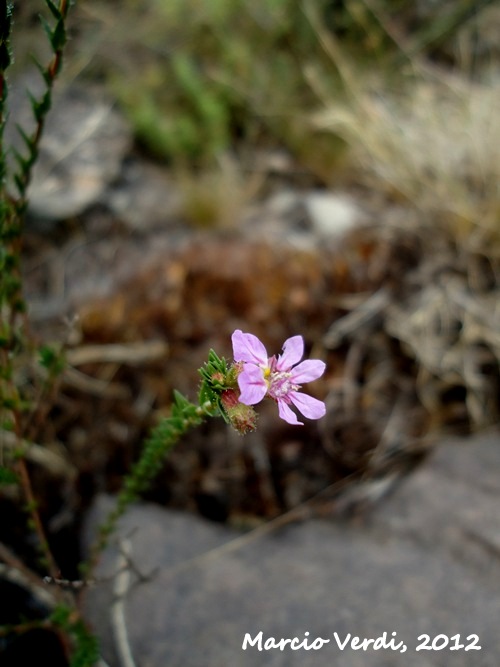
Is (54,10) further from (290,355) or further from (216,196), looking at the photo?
(216,196)

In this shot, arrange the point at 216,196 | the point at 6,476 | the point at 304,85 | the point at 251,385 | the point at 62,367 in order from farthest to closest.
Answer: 1. the point at 304,85
2. the point at 216,196
3. the point at 62,367
4. the point at 6,476
5. the point at 251,385

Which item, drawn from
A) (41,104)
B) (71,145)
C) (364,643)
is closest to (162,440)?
(41,104)

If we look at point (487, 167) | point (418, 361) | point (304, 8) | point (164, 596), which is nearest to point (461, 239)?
point (487, 167)

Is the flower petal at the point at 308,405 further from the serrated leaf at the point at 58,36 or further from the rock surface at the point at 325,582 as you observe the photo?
the serrated leaf at the point at 58,36

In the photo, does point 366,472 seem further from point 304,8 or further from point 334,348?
point 304,8

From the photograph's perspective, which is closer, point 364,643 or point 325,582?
point 364,643

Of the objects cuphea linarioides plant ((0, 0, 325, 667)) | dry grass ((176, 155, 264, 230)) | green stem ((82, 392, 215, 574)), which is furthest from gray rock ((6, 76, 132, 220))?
green stem ((82, 392, 215, 574))
